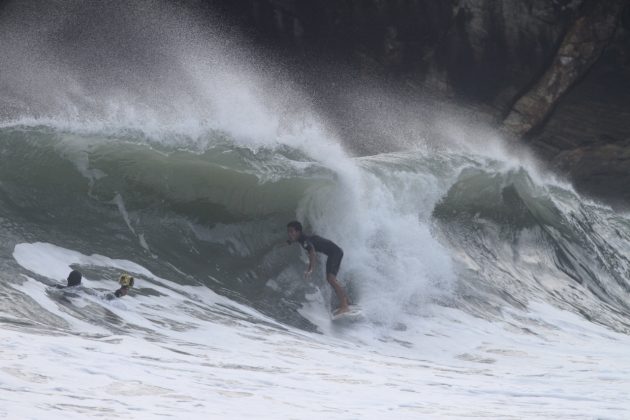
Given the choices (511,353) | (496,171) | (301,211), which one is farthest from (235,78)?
(511,353)

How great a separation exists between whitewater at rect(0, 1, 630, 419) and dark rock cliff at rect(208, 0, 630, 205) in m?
2.38

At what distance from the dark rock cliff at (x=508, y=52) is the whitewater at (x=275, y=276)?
7.82ft

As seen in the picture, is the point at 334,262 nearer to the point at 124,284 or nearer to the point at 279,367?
the point at 124,284

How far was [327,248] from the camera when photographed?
1026 cm

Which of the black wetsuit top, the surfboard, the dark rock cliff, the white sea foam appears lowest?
the white sea foam

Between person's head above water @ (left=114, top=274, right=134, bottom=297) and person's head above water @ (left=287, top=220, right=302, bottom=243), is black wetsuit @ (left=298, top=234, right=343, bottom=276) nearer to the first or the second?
person's head above water @ (left=287, top=220, right=302, bottom=243)

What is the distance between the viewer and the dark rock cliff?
790 inches

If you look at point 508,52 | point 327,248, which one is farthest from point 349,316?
point 508,52

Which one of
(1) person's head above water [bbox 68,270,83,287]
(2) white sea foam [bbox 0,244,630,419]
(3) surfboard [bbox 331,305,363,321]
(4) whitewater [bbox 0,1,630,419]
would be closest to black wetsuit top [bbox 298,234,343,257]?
(4) whitewater [bbox 0,1,630,419]

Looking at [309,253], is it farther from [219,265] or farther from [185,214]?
[185,214]

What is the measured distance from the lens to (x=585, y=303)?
12734 millimetres

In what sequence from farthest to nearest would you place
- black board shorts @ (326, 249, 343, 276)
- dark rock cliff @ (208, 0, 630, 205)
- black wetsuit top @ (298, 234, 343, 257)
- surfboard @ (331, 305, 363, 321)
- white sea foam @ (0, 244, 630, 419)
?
dark rock cliff @ (208, 0, 630, 205) < black wetsuit top @ (298, 234, 343, 257) < black board shorts @ (326, 249, 343, 276) < surfboard @ (331, 305, 363, 321) < white sea foam @ (0, 244, 630, 419)

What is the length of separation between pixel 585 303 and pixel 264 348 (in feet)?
21.2

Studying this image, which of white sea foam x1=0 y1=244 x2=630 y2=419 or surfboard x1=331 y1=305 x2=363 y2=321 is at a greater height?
surfboard x1=331 y1=305 x2=363 y2=321
